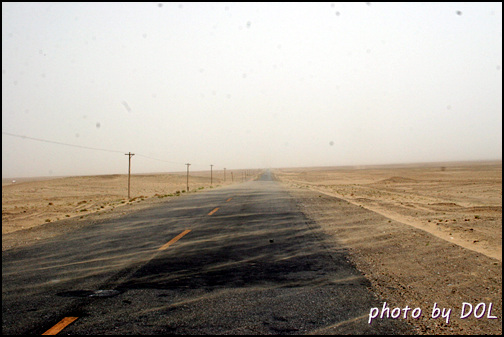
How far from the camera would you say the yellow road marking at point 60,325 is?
370 cm

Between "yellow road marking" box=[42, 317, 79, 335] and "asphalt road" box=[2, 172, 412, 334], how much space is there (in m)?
0.03

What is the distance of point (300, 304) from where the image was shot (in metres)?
4.43

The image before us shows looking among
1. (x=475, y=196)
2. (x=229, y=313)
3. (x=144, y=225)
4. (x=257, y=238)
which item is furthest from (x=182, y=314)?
(x=475, y=196)

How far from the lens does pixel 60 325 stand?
3.88 meters

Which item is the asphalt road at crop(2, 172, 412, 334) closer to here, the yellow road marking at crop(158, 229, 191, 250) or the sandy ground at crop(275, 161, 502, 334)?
the yellow road marking at crop(158, 229, 191, 250)

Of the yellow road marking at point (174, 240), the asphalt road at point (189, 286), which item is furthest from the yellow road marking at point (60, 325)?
the yellow road marking at point (174, 240)

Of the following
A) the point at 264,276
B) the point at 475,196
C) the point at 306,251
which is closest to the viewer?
the point at 264,276

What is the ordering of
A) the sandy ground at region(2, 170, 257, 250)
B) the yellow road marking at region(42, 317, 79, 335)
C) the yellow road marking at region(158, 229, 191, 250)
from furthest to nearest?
the sandy ground at region(2, 170, 257, 250), the yellow road marking at region(158, 229, 191, 250), the yellow road marking at region(42, 317, 79, 335)

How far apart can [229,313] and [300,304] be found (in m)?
0.93

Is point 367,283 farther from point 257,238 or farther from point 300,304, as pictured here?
point 257,238

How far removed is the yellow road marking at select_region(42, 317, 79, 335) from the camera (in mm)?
3703

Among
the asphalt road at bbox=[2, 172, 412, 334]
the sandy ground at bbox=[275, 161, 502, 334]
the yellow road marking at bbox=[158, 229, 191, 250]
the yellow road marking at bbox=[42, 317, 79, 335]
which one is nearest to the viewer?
the yellow road marking at bbox=[42, 317, 79, 335]

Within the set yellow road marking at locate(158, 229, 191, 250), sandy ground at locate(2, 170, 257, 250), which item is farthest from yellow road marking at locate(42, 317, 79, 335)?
sandy ground at locate(2, 170, 257, 250)

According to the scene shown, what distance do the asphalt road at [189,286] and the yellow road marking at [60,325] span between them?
3cm
